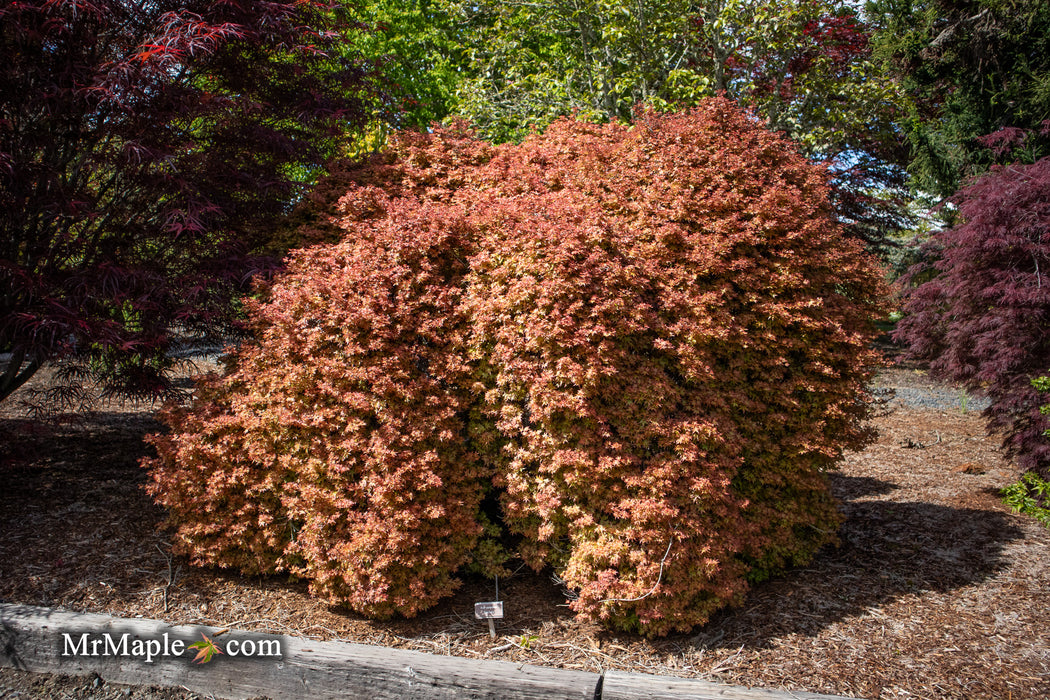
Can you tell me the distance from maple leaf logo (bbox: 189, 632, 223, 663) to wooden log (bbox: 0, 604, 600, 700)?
0.03 m

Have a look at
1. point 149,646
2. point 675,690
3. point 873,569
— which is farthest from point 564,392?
point 873,569

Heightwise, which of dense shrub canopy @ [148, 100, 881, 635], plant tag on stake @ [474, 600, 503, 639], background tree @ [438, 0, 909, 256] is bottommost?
plant tag on stake @ [474, 600, 503, 639]

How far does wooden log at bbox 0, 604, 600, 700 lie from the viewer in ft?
9.67

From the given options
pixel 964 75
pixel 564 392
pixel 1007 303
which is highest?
pixel 964 75

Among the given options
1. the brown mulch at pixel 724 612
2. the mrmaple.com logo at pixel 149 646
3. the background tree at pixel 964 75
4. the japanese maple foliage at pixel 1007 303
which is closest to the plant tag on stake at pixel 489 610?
the brown mulch at pixel 724 612

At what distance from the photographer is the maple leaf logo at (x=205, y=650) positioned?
314 centimetres

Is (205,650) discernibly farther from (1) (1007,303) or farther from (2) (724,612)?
(1) (1007,303)

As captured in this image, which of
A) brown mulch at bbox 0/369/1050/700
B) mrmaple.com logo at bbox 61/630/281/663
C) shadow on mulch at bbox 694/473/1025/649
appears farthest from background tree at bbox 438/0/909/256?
mrmaple.com logo at bbox 61/630/281/663

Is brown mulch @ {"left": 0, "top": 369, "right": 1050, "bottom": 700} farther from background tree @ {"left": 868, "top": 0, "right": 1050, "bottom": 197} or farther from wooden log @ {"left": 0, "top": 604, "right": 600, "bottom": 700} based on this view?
background tree @ {"left": 868, "top": 0, "right": 1050, "bottom": 197}

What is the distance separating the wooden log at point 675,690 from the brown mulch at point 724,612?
0.68 feet

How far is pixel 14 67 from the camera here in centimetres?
412

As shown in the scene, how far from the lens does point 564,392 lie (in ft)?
11.1

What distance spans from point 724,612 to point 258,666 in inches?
103

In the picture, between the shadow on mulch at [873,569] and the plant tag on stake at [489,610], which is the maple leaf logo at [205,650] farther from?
the shadow on mulch at [873,569]
